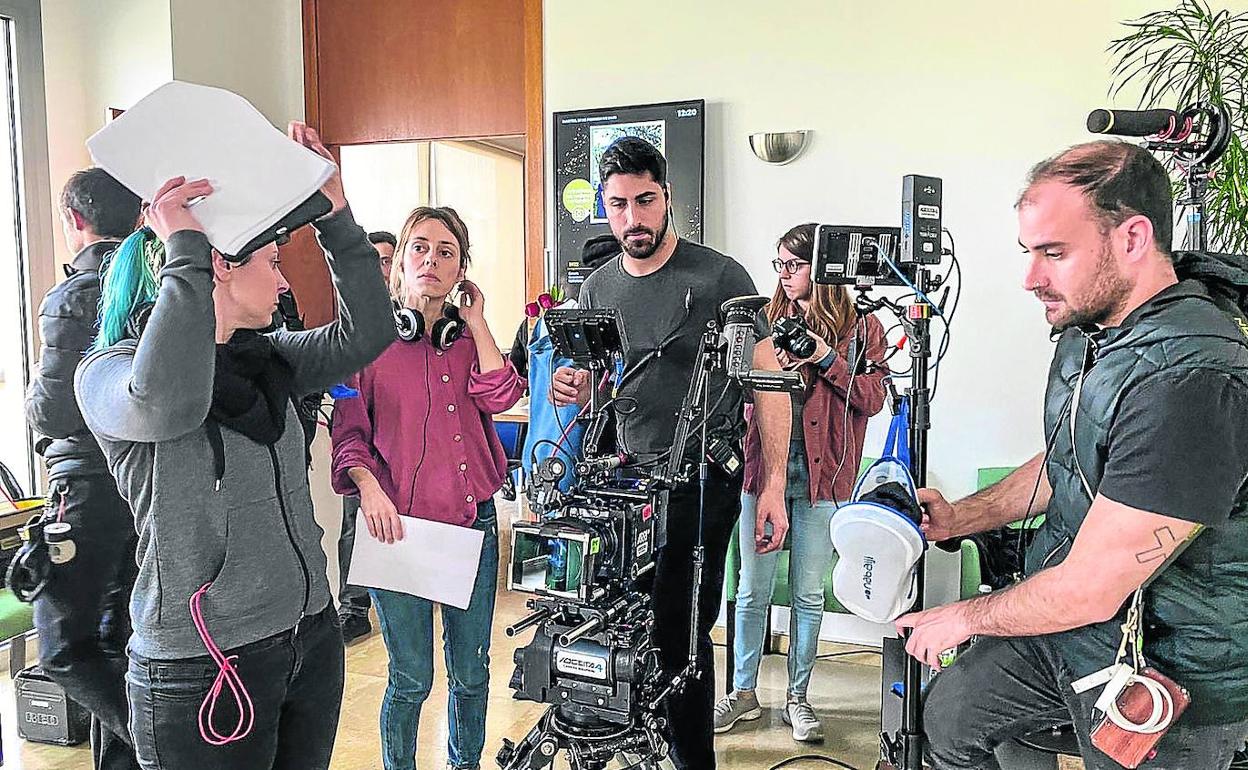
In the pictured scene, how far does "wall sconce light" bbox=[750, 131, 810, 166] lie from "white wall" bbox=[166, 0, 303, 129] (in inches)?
83.7

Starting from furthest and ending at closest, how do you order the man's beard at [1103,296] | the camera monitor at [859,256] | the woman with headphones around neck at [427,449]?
the woman with headphones around neck at [427,449] < the camera monitor at [859,256] < the man's beard at [1103,296]

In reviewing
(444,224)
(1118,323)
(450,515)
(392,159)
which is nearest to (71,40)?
(392,159)

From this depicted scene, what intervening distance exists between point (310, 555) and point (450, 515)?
70cm

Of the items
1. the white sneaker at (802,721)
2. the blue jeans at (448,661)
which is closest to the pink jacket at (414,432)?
the blue jeans at (448,661)

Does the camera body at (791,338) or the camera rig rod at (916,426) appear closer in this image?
the camera rig rod at (916,426)

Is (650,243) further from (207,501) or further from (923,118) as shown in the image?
(923,118)

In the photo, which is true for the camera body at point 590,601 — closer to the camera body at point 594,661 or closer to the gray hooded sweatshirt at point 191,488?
the camera body at point 594,661

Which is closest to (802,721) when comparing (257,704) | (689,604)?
(689,604)

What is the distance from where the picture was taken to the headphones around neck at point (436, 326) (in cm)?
227

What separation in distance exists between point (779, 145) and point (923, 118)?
0.54 meters

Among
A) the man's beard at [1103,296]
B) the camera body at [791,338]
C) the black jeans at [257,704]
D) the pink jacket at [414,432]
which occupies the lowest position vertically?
the black jeans at [257,704]

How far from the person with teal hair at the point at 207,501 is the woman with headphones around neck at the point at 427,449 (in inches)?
24.8

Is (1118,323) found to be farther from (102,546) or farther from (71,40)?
(71,40)

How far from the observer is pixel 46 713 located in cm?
295
